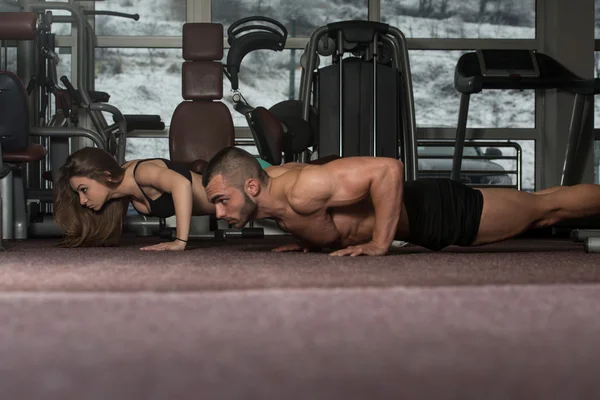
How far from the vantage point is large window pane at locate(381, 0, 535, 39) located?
17.6 ft

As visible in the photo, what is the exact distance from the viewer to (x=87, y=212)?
289 centimetres

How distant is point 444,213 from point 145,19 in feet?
11.8

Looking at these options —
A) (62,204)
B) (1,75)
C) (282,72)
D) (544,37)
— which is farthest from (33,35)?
(544,37)

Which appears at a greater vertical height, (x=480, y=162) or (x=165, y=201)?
(x=480, y=162)

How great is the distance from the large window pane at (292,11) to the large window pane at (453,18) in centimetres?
36

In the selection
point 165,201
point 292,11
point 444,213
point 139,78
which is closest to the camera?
point 444,213

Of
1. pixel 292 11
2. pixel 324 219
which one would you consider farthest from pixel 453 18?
pixel 324 219

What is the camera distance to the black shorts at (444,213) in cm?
236

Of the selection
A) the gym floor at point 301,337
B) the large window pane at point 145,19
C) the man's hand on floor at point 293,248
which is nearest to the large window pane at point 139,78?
the large window pane at point 145,19

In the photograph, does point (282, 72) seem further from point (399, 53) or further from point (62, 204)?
point (62, 204)

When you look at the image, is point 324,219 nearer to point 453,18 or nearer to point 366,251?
point 366,251

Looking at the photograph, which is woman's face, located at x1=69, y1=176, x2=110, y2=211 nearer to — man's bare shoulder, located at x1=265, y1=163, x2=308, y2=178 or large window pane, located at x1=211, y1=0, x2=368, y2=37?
man's bare shoulder, located at x1=265, y1=163, x2=308, y2=178

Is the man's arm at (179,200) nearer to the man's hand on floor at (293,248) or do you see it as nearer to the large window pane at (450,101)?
the man's hand on floor at (293,248)

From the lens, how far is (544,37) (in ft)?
17.7
